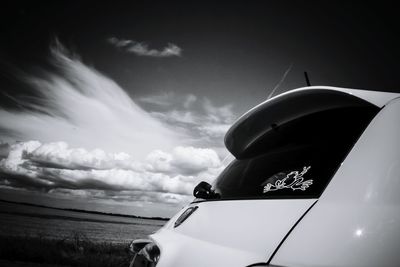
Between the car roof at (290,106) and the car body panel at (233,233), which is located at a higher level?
the car roof at (290,106)

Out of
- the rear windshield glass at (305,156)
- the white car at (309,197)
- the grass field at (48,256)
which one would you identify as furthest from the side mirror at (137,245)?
the grass field at (48,256)

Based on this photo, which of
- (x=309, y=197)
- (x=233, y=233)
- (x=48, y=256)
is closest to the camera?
(x=309, y=197)

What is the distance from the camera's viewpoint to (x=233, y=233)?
124 centimetres

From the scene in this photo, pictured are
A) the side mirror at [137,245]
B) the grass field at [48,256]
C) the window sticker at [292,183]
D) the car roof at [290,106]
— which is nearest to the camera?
the window sticker at [292,183]

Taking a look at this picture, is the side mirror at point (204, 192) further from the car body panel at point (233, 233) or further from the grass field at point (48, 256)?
the grass field at point (48, 256)

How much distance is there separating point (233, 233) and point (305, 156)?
0.51 metres

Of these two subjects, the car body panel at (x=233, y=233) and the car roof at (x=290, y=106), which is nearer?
the car body panel at (x=233, y=233)

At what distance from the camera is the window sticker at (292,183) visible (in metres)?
1.21

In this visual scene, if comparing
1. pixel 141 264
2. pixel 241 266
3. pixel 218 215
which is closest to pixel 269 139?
pixel 218 215

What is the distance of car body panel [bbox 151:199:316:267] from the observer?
107cm

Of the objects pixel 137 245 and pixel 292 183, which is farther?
pixel 137 245

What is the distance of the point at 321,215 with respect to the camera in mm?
982

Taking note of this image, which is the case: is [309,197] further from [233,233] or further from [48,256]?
[48,256]

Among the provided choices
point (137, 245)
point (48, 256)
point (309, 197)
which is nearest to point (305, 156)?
point (309, 197)
